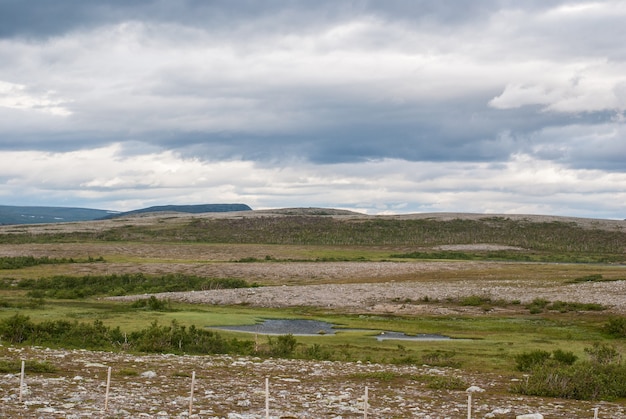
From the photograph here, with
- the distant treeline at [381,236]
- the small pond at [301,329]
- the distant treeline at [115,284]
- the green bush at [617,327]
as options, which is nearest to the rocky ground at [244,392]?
the small pond at [301,329]

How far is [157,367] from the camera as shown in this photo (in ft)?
87.0

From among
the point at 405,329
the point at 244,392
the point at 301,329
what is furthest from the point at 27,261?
the point at 244,392

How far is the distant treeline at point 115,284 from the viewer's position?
77.1 metres

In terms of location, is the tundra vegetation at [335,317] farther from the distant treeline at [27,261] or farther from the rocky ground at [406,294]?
the rocky ground at [406,294]

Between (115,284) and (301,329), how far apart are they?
3828 cm

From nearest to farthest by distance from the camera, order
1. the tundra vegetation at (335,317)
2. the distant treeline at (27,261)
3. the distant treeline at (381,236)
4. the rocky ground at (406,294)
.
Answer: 1. the tundra vegetation at (335,317)
2. the rocky ground at (406,294)
3. the distant treeline at (27,261)
4. the distant treeline at (381,236)

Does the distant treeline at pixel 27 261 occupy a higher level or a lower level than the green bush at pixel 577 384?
lower

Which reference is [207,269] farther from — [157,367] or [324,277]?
[157,367]

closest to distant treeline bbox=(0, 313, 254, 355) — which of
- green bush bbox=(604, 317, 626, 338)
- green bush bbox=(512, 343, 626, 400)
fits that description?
green bush bbox=(512, 343, 626, 400)

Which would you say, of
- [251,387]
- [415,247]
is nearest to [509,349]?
[251,387]

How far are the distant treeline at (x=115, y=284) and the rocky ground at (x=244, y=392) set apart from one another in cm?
4872

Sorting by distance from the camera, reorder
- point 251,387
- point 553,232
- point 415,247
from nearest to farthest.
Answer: point 251,387
point 415,247
point 553,232

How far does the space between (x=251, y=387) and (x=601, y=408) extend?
11.3 metres

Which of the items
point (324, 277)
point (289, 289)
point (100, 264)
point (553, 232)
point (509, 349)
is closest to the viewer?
point (509, 349)
